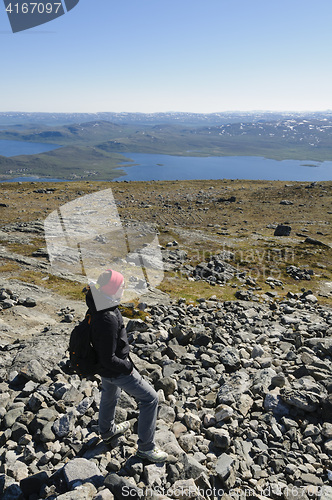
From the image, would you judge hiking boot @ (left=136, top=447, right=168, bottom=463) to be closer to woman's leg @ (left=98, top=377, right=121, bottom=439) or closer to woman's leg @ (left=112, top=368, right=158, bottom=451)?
woman's leg @ (left=112, top=368, right=158, bottom=451)

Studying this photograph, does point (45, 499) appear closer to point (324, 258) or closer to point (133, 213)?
point (324, 258)

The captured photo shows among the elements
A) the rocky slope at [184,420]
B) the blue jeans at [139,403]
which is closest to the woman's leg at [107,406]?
the blue jeans at [139,403]

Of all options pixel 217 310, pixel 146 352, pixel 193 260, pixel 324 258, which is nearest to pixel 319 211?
pixel 324 258

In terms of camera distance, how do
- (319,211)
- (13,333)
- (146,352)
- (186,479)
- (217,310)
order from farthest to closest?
1. (319,211)
2. (217,310)
3. (13,333)
4. (146,352)
5. (186,479)

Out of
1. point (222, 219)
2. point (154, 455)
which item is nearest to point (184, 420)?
point (154, 455)

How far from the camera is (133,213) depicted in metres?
53.6

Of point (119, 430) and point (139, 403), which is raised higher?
point (139, 403)

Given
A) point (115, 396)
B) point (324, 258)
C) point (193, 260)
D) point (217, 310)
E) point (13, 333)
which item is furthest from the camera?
point (324, 258)

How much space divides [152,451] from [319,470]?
3.28 metres

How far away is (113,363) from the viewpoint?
4875mm

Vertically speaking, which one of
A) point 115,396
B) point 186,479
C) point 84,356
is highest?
point 84,356

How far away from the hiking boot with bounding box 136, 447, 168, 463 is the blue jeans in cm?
7

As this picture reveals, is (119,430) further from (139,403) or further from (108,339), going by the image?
(108,339)

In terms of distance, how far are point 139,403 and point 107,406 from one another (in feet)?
2.36
